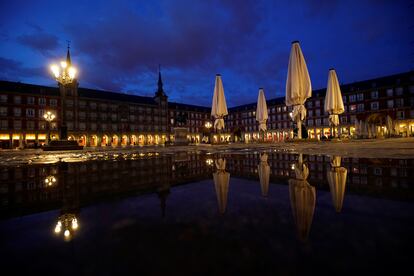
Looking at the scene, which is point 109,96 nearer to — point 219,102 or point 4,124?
point 4,124

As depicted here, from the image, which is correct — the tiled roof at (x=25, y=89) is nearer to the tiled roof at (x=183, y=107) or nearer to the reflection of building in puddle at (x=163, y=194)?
the tiled roof at (x=183, y=107)

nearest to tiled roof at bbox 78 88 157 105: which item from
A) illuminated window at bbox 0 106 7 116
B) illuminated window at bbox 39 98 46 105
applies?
illuminated window at bbox 39 98 46 105

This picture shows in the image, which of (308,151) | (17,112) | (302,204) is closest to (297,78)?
(308,151)

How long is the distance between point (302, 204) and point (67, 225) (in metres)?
2.07

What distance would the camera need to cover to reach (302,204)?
2072 millimetres

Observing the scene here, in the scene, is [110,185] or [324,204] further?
[110,185]

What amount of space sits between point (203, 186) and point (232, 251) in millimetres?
1917

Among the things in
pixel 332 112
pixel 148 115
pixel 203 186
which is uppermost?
pixel 148 115

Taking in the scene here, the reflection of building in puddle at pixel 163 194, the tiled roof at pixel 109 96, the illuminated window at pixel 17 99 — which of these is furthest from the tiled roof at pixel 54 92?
the reflection of building in puddle at pixel 163 194

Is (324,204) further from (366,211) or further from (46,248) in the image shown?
(46,248)

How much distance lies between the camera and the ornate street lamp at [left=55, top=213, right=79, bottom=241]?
1.55 m

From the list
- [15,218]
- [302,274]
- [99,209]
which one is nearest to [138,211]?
[99,209]

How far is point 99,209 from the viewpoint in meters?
2.12

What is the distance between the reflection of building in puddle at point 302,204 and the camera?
4.93 feet
